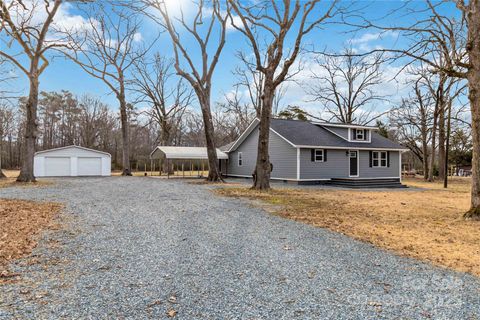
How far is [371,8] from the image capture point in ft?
27.2

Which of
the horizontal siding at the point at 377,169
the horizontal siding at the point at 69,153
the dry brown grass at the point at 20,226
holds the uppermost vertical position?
the horizontal siding at the point at 69,153

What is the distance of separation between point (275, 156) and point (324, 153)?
3.12 metres

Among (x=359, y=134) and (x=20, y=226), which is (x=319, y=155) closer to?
(x=359, y=134)

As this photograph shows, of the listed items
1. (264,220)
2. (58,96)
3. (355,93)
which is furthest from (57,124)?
(264,220)

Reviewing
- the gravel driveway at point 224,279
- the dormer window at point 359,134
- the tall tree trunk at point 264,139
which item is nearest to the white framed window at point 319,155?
the dormer window at point 359,134

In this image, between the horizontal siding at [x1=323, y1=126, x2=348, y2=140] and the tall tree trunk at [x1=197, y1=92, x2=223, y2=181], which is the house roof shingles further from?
the tall tree trunk at [x1=197, y1=92, x2=223, y2=181]

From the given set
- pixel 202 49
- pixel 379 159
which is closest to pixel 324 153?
pixel 379 159

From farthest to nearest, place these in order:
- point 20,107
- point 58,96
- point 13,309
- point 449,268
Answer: point 58,96
point 20,107
point 449,268
point 13,309

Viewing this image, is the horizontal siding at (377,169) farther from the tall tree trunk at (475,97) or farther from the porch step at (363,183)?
the tall tree trunk at (475,97)

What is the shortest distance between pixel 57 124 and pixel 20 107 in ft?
16.7

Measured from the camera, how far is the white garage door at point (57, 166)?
78.4 ft

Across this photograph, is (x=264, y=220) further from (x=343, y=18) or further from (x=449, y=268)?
(x=343, y=18)

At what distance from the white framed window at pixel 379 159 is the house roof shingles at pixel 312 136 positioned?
518 millimetres

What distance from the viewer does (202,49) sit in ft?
64.8
